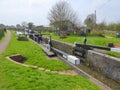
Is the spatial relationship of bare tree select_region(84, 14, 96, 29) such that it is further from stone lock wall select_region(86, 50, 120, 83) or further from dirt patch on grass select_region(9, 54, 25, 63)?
stone lock wall select_region(86, 50, 120, 83)

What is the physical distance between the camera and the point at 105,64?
26.2ft

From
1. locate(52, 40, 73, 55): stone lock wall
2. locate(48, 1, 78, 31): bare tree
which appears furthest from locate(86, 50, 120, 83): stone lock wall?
locate(48, 1, 78, 31): bare tree

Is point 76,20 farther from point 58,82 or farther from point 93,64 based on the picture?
point 58,82

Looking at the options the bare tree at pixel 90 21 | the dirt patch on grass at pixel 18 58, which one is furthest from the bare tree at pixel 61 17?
→ the dirt patch on grass at pixel 18 58

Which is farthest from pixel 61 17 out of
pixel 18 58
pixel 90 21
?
pixel 18 58

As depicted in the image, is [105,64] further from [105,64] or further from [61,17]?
[61,17]

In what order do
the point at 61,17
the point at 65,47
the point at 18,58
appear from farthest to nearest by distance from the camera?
1. the point at 61,17
2. the point at 65,47
3. the point at 18,58

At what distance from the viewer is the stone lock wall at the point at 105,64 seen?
7.08 metres

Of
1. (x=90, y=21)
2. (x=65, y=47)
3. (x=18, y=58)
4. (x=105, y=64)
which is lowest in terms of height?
(x=18, y=58)

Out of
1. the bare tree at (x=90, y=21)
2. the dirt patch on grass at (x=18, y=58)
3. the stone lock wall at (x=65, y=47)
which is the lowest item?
the dirt patch on grass at (x=18, y=58)

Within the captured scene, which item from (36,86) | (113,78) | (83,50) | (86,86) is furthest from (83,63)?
(36,86)

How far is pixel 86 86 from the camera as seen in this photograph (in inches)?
220

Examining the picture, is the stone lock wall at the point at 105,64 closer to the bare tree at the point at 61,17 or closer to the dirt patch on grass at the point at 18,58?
the dirt patch on grass at the point at 18,58

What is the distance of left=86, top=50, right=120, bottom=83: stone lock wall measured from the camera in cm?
708
